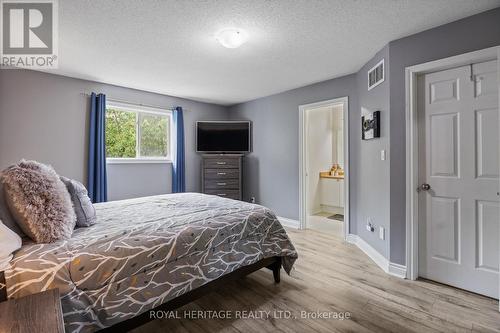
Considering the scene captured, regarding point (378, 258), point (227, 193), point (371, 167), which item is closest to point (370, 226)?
point (378, 258)

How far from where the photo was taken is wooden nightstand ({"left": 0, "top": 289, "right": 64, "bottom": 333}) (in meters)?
0.80

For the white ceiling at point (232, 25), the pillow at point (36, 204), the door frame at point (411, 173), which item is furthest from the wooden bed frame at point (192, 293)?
the white ceiling at point (232, 25)

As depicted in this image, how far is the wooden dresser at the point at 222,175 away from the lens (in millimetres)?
4742

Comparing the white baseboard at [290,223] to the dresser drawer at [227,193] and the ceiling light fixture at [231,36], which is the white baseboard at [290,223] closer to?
the dresser drawer at [227,193]

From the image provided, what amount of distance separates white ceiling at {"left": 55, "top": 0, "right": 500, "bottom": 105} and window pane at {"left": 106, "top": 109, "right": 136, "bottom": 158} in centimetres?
58

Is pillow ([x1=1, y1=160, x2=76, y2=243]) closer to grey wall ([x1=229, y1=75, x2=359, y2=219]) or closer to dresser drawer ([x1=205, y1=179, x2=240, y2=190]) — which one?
dresser drawer ([x1=205, y1=179, x2=240, y2=190])

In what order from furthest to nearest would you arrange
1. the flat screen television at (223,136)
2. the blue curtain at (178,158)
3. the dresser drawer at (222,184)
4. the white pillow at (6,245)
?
the flat screen television at (223,136), the dresser drawer at (222,184), the blue curtain at (178,158), the white pillow at (6,245)

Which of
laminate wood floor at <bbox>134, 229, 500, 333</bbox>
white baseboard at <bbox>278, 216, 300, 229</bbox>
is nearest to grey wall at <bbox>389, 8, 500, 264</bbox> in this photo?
laminate wood floor at <bbox>134, 229, 500, 333</bbox>

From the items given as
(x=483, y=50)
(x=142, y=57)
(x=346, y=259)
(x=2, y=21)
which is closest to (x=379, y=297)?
(x=346, y=259)

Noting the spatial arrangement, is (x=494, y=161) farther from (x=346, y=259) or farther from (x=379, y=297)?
(x=346, y=259)

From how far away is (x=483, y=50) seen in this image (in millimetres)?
2000

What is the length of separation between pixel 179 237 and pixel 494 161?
8.70 feet

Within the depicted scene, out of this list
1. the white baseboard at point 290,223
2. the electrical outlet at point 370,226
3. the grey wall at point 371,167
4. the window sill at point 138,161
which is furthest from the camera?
the white baseboard at point 290,223

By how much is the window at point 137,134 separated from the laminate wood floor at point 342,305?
2.94m
